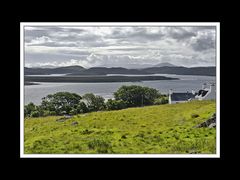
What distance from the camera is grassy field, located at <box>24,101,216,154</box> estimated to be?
51.4 feet

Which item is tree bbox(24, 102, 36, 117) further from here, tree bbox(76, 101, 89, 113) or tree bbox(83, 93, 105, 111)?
tree bbox(83, 93, 105, 111)

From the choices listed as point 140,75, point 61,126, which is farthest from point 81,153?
point 140,75

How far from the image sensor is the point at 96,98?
15.8 m

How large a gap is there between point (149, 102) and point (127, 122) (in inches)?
18.4

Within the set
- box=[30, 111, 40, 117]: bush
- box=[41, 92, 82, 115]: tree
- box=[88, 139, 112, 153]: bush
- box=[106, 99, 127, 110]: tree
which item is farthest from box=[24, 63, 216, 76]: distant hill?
box=[88, 139, 112, 153]: bush

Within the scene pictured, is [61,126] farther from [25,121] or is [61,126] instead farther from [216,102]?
[216,102]

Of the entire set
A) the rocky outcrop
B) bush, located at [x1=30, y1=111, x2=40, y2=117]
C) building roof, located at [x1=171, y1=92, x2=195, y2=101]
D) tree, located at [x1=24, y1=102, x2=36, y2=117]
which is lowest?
the rocky outcrop

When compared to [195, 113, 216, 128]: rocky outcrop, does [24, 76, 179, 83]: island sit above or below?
above

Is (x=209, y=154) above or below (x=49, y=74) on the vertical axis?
below

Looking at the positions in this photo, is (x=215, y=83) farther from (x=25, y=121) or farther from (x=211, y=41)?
(x=25, y=121)

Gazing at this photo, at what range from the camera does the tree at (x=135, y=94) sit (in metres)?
15.8

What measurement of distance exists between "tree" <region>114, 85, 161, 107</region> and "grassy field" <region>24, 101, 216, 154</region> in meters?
0.13

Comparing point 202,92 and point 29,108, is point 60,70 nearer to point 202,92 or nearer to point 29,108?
point 29,108

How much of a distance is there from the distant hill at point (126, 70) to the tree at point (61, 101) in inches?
14.2
